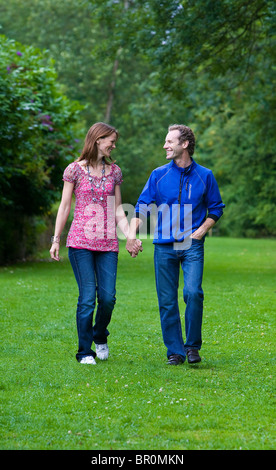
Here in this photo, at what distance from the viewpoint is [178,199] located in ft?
21.2

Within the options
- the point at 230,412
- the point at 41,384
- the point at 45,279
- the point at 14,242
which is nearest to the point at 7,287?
the point at 45,279

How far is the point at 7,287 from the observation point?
13227mm

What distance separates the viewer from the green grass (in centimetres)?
443

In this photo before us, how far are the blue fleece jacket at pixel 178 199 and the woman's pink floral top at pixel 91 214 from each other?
0.94 feet

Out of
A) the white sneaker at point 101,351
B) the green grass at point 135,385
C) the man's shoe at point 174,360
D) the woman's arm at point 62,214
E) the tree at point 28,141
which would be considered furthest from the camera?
the tree at point 28,141

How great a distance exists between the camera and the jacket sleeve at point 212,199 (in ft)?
21.3

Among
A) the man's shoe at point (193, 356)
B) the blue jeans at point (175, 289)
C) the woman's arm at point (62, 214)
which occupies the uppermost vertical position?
the woman's arm at point (62, 214)

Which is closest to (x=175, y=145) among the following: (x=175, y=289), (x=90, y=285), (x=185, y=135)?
(x=185, y=135)

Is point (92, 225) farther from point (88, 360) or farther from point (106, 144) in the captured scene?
point (88, 360)

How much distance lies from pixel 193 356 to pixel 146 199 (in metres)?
1.45

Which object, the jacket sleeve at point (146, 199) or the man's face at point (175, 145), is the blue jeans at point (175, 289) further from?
the man's face at point (175, 145)

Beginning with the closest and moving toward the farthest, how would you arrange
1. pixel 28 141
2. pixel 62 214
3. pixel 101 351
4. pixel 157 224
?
pixel 62 214
pixel 157 224
pixel 101 351
pixel 28 141

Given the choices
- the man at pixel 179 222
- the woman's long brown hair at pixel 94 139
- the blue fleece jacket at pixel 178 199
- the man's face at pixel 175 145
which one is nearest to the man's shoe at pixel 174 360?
the man at pixel 179 222

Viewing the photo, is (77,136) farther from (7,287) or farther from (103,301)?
(103,301)
